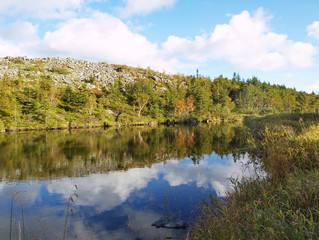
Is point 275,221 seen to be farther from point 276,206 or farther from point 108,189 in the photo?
point 108,189

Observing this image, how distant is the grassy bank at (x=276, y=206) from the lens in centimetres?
361

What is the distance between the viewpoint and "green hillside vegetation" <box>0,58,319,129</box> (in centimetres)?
4069

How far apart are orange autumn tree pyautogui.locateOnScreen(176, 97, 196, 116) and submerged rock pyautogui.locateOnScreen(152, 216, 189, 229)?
5700cm

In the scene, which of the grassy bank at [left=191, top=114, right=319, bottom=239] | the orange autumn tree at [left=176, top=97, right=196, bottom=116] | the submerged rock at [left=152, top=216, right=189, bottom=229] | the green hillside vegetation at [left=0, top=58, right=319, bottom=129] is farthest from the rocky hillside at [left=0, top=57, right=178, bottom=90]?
the grassy bank at [left=191, top=114, right=319, bottom=239]

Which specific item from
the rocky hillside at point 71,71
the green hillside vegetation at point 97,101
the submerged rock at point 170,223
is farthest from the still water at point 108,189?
the rocky hillside at point 71,71

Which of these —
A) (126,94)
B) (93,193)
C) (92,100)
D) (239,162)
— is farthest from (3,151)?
(126,94)

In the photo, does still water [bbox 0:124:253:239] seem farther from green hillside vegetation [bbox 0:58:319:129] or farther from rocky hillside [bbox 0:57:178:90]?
rocky hillside [bbox 0:57:178:90]

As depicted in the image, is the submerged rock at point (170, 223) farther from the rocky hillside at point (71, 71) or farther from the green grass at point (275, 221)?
the rocky hillside at point (71, 71)

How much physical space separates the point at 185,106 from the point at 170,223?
202 ft

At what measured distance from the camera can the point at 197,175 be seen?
11.1 m

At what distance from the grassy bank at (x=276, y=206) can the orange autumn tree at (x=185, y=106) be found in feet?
179

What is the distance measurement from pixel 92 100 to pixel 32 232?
4683 centimetres

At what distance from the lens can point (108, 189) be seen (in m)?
9.28

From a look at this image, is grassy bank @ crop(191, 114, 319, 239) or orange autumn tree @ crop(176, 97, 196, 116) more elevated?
orange autumn tree @ crop(176, 97, 196, 116)
